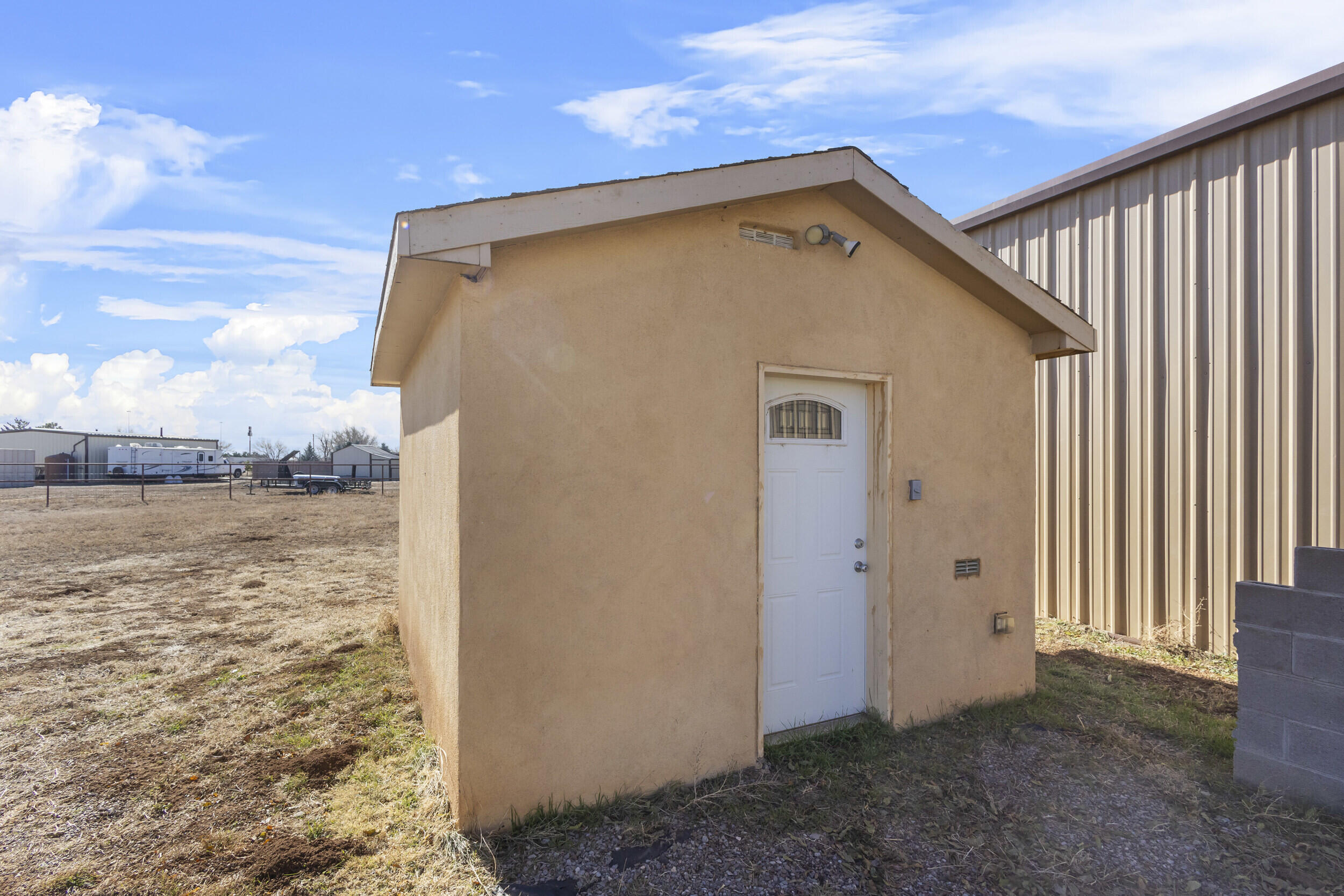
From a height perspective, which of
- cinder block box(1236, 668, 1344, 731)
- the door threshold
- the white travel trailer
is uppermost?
the white travel trailer

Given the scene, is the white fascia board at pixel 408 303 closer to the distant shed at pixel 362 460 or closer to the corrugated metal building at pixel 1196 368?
the corrugated metal building at pixel 1196 368

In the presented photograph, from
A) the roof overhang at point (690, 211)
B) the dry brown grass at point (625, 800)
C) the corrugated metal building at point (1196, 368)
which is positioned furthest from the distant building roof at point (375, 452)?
the corrugated metal building at point (1196, 368)

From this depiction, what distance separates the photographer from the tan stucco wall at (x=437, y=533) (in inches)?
126

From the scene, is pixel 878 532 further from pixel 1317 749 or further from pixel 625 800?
pixel 1317 749

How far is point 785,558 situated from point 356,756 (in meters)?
3.00

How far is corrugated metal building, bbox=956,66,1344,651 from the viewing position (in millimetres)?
5316

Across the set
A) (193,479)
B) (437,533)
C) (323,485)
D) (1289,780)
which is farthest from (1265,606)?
(193,479)

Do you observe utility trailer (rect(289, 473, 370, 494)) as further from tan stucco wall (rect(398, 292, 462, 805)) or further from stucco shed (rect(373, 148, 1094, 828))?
stucco shed (rect(373, 148, 1094, 828))

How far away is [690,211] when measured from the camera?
3.66 m

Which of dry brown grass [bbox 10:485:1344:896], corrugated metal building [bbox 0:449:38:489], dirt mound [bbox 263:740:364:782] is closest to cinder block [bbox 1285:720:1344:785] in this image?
dry brown grass [bbox 10:485:1344:896]

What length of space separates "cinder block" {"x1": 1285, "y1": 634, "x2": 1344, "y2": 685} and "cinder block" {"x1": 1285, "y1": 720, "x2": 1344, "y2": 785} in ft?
0.94

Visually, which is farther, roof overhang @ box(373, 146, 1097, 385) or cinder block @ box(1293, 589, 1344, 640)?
cinder block @ box(1293, 589, 1344, 640)

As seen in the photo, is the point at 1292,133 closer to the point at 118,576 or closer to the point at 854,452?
the point at 854,452

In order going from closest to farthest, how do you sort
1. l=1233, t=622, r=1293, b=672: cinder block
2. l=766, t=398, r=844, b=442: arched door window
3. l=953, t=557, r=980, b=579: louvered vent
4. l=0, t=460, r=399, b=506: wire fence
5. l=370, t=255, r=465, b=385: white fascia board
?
l=370, t=255, r=465, b=385: white fascia board < l=1233, t=622, r=1293, b=672: cinder block < l=766, t=398, r=844, b=442: arched door window < l=953, t=557, r=980, b=579: louvered vent < l=0, t=460, r=399, b=506: wire fence
